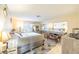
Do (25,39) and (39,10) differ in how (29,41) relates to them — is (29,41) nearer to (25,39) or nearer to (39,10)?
(25,39)

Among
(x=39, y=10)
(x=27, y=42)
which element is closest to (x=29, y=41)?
(x=27, y=42)

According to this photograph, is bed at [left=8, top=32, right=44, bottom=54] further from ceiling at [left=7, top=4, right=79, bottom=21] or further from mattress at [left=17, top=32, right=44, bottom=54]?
ceiling at [left=7, top=4, right=79, bottom=21]

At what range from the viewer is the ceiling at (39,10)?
4.48 feet

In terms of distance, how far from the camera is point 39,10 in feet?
4.52

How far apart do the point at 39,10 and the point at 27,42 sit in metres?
0.43

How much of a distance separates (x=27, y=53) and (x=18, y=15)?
0.48m

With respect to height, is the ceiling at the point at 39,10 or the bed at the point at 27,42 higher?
the ceiling at the point at 39,10

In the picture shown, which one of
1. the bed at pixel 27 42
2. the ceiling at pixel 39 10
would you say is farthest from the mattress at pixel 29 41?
the ceiling at pixel 39 10

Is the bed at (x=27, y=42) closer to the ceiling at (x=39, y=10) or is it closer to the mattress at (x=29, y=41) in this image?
the mattress at (x=29, y=41)

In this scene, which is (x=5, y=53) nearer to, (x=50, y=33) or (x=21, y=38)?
(x=21, y=38)

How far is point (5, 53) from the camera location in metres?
1.38

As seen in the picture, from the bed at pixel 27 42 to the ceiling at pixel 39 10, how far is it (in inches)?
8.4

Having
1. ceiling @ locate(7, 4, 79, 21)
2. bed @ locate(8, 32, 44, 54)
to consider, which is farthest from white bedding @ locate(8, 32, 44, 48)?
ceiling @ locate(7, 4, 79, 21)
